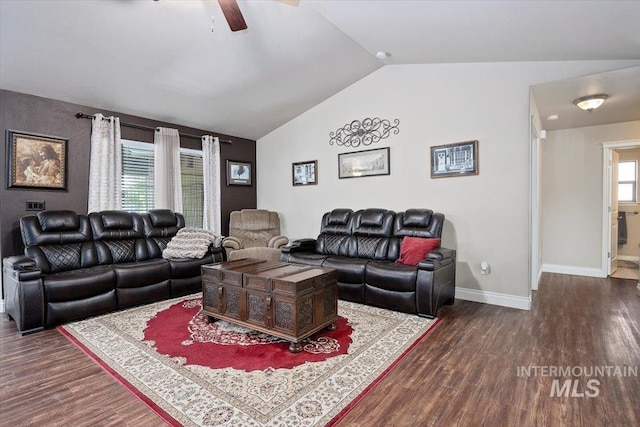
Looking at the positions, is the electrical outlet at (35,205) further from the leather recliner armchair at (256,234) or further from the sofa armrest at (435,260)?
→ the sofa armrest at (435,260)

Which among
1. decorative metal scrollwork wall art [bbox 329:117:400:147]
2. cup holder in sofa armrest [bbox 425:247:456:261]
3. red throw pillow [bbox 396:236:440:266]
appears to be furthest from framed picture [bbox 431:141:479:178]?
cup holder in sofa armrest [bbox 425:247:456:261]

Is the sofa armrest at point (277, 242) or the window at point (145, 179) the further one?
the sofa armrest at point (277, 242)

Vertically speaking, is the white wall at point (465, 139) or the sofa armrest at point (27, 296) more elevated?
the white wall at point (465, 139)

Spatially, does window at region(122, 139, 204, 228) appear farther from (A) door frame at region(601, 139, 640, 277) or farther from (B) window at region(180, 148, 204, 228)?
(A) door frame at region(601, 139, 640, 277)

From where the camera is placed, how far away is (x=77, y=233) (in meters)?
3.80

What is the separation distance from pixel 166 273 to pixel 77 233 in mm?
1098

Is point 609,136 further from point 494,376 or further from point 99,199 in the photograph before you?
point 99,199

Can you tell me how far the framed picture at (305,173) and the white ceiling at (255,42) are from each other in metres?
1.32

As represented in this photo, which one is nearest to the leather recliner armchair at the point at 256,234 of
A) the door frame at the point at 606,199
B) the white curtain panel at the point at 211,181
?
the white curtain panel at the point at 211,181

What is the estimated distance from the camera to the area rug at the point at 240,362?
186cm

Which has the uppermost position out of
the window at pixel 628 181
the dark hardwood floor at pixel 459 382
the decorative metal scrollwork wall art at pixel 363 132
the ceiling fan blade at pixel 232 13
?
the ceiling fan blade at pixel 232 13

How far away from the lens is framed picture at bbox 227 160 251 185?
5961 mm

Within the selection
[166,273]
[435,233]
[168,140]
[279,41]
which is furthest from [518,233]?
[168,140]

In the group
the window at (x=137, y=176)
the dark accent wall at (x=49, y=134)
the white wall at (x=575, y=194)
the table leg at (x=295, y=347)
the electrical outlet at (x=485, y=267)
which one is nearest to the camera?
the table leg at (x=295, y=347)
